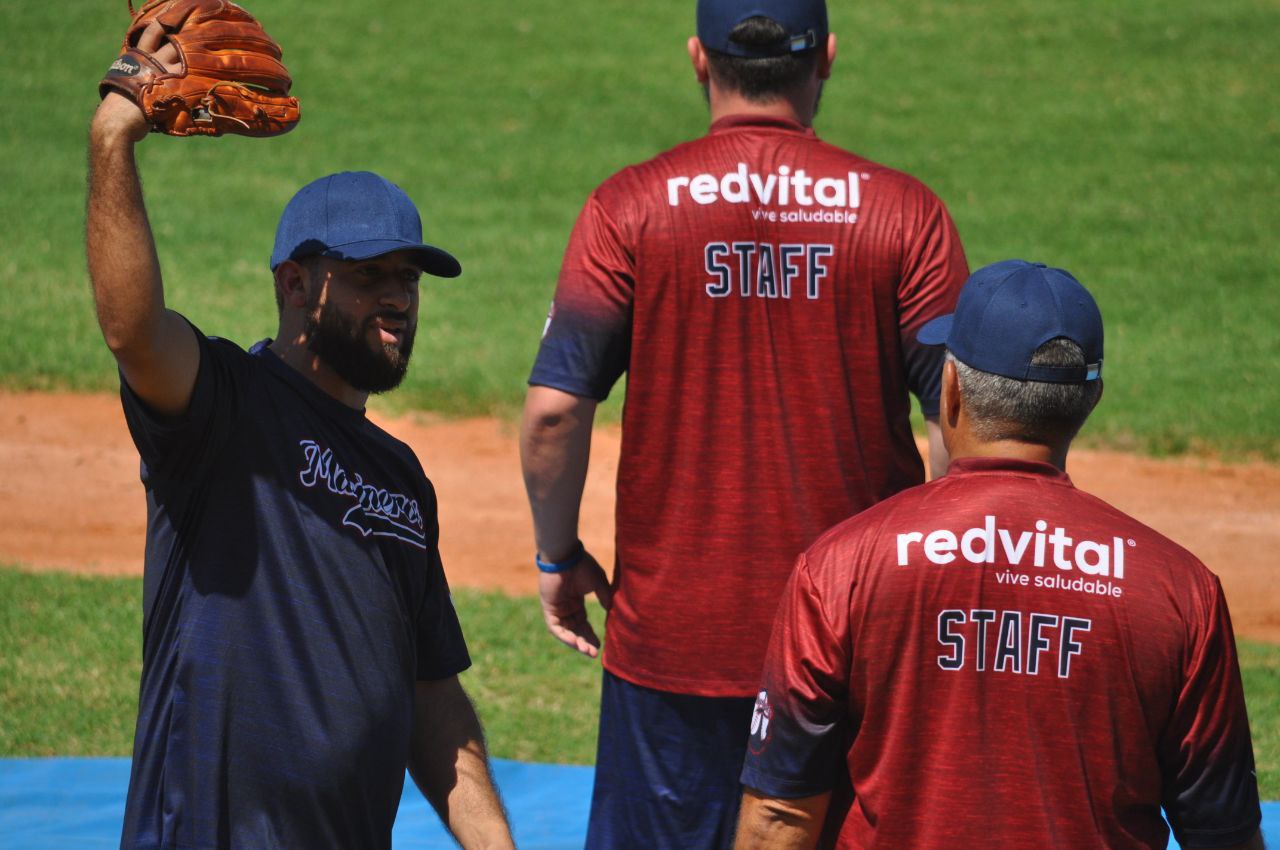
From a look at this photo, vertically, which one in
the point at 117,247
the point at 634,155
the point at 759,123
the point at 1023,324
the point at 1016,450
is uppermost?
the point at 634,155

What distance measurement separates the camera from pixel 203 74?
288 cm

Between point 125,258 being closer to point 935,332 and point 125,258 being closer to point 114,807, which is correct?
point 935,332

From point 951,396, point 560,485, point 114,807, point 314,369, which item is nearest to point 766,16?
point 560,485

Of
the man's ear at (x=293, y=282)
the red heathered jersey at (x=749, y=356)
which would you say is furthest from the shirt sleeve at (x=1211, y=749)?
the man's ear at (x=293, y=282)

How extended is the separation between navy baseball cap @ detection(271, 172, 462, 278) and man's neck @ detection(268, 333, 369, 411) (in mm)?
171

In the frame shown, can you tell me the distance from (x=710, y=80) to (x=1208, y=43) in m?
18.0

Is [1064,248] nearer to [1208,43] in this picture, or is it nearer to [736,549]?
[1208,43]

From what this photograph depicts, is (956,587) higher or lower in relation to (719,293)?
lower

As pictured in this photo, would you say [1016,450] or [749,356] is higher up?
[749,356]

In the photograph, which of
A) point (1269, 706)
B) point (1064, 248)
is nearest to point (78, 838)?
point (1269, 706)

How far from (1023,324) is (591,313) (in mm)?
1318

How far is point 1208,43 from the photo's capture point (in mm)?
20281

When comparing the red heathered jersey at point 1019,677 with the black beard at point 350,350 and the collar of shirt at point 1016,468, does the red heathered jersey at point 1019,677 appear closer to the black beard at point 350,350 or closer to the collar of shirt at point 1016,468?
the collar of shirt at point 1016,468

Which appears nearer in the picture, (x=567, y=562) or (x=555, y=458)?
(x=555, y=458)
